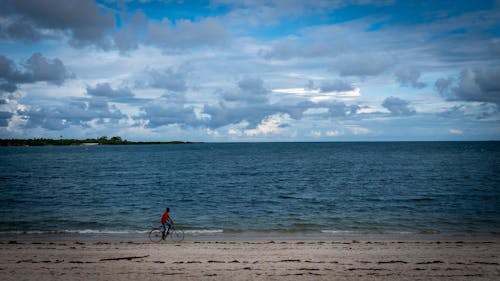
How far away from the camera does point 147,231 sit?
23375mm

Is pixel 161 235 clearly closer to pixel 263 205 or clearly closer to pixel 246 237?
pixel 246 237

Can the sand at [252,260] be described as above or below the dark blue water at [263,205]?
above

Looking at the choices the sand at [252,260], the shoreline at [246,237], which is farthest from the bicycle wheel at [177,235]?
Result: the sand at [252,260]

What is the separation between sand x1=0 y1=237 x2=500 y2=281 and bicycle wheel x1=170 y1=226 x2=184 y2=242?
4.45ft

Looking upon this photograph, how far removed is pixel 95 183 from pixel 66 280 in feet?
131

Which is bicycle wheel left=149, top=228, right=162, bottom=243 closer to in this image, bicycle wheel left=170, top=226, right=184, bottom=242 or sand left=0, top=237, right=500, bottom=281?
bicycle wheel left=170, top=226, right=184, bottom=242

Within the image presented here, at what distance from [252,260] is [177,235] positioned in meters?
7.74

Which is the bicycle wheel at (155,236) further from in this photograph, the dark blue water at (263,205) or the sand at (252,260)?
the dark blue water at (263,205)

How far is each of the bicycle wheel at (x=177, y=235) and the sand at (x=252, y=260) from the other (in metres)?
1.36

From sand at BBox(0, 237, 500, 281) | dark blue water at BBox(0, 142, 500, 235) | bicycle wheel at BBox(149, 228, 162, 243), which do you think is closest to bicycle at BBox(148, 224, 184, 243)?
bicycle wheel at BBox(149, 228, 162, 243)

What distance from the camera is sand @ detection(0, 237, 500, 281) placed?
13.6m

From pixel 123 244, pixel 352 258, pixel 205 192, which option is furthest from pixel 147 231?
pixel 205 192

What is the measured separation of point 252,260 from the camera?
15.7m

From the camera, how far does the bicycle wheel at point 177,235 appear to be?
21381mm
